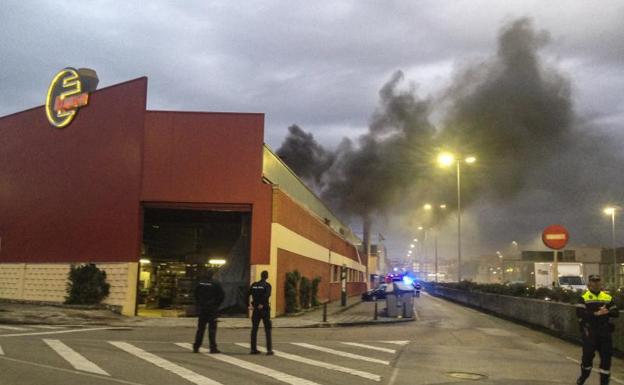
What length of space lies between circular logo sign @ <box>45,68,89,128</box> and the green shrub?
12957 mm

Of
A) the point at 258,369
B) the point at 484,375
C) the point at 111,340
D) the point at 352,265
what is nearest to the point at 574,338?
the point at 484,375

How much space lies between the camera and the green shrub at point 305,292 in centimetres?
2836

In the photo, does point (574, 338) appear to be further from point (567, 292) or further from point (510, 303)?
point (510, 303)

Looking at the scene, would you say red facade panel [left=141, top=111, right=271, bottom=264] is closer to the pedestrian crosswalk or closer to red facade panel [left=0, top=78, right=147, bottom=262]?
red facade panel [left=0, top=78, right=147, bottom=262]

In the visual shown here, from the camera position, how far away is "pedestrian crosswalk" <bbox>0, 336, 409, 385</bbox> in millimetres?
9031

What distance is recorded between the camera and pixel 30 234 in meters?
27.4

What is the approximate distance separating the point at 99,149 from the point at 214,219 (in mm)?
7225

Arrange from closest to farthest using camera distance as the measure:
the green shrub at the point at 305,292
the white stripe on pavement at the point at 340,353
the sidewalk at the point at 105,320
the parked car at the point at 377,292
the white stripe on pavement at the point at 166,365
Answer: the white stripe on pavement at the point at 166,365
the white stripe on pavement at the point at 340,353
the sidewalk at the point at 105,320
the green shrub at the point at 305,292
the parked car at the point at 377,292

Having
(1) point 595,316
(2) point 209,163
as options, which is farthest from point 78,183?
(1) point 595,316

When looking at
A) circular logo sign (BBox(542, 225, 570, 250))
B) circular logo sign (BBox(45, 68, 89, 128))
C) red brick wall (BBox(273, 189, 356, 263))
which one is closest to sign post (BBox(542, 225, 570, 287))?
circular logo sign (BBox(542, 225, 570, 250))

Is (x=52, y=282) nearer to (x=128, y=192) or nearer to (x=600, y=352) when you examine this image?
(x=128, y=192)

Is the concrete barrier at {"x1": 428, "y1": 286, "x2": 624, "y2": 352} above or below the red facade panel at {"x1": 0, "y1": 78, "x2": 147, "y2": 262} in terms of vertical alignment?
below

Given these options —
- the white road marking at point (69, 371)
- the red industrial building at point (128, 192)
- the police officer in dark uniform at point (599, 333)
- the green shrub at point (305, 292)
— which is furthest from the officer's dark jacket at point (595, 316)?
the green shrub at point (305, 292)

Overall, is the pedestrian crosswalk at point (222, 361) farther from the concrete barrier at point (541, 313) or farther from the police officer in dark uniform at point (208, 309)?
the concrete barrier at point (541, 313)
